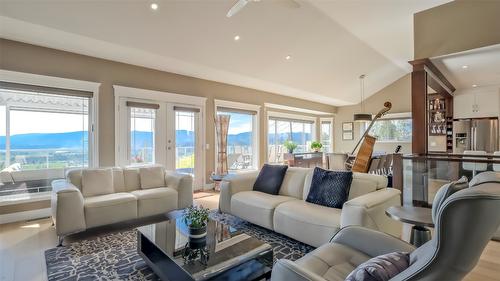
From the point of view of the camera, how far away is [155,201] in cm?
367

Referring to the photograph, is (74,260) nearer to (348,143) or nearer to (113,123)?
(113,123)

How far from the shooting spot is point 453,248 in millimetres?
873

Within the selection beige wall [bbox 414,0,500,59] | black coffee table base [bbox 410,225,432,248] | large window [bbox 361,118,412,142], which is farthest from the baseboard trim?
large window [bbox 361,118,412,142]

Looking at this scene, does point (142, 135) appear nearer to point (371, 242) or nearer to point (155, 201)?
point (155, 201)

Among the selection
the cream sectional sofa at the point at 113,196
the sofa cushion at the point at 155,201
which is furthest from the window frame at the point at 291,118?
the sofa cushion at the point at 155,201

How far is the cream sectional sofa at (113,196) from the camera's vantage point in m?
2.94

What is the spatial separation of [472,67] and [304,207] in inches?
214

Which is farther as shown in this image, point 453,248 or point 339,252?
point 339,252

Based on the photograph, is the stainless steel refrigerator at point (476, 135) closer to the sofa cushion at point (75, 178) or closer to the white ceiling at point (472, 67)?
the white ceiling at point (472, 67)

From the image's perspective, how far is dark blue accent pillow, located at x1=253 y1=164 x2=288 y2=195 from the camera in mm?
3540

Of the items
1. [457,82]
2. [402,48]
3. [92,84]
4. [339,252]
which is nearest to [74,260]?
[339,252]

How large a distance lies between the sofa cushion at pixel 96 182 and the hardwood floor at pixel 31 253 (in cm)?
64

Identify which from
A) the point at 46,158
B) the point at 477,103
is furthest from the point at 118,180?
the point at 477,103

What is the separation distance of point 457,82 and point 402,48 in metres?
1.74
